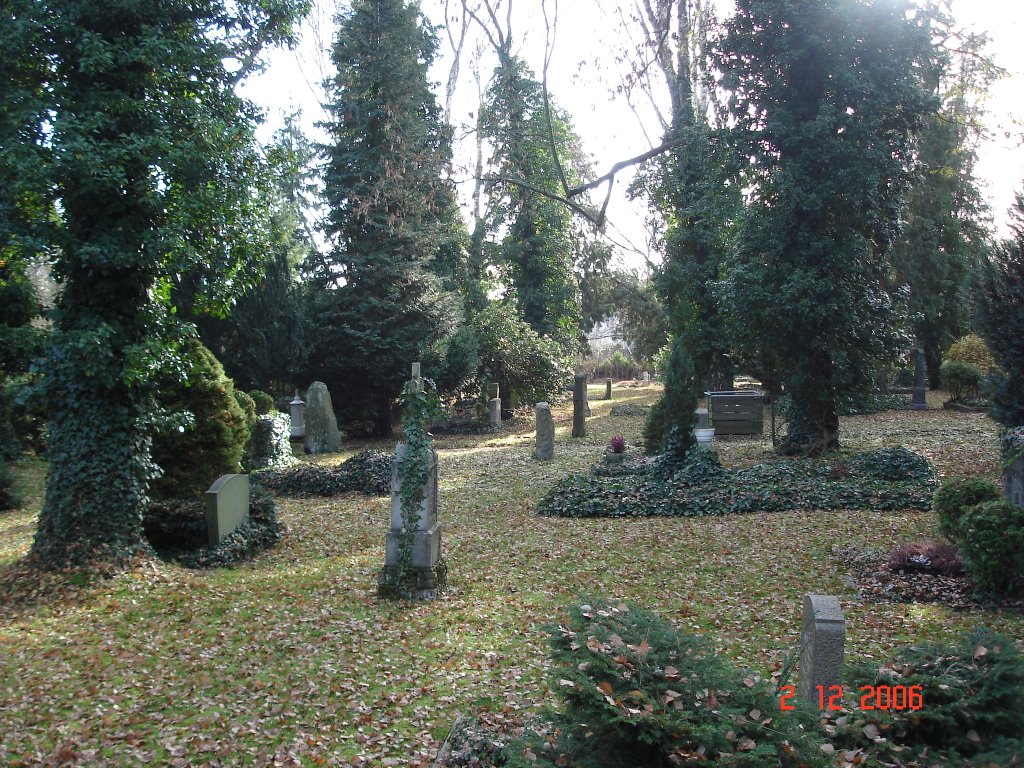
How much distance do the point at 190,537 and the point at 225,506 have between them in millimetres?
644

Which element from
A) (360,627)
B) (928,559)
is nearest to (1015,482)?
(928,559)

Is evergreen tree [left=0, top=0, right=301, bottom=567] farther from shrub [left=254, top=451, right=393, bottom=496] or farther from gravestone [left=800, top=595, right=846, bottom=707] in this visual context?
gravestone [left=800, top=595, right=846, bottom=707]

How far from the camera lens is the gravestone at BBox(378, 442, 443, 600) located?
8.17m

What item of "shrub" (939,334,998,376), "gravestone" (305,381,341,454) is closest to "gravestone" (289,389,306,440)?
"gravestone" (305,381,341,454)

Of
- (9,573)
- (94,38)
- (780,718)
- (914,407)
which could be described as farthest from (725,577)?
(914,407)

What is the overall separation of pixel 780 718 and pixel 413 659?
153 inches

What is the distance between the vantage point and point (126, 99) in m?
7.86

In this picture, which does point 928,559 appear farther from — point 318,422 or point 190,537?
point 318,422

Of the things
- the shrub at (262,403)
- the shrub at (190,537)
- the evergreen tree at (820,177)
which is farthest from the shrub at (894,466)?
the shrub at (262,403)

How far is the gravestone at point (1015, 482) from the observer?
8.12 m

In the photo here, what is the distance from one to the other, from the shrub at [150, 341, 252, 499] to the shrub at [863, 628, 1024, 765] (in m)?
9.65

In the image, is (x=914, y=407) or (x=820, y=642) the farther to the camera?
(x=914, y=407)

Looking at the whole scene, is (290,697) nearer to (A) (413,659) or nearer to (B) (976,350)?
(A) (413,659)

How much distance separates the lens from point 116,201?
26.7 feet
